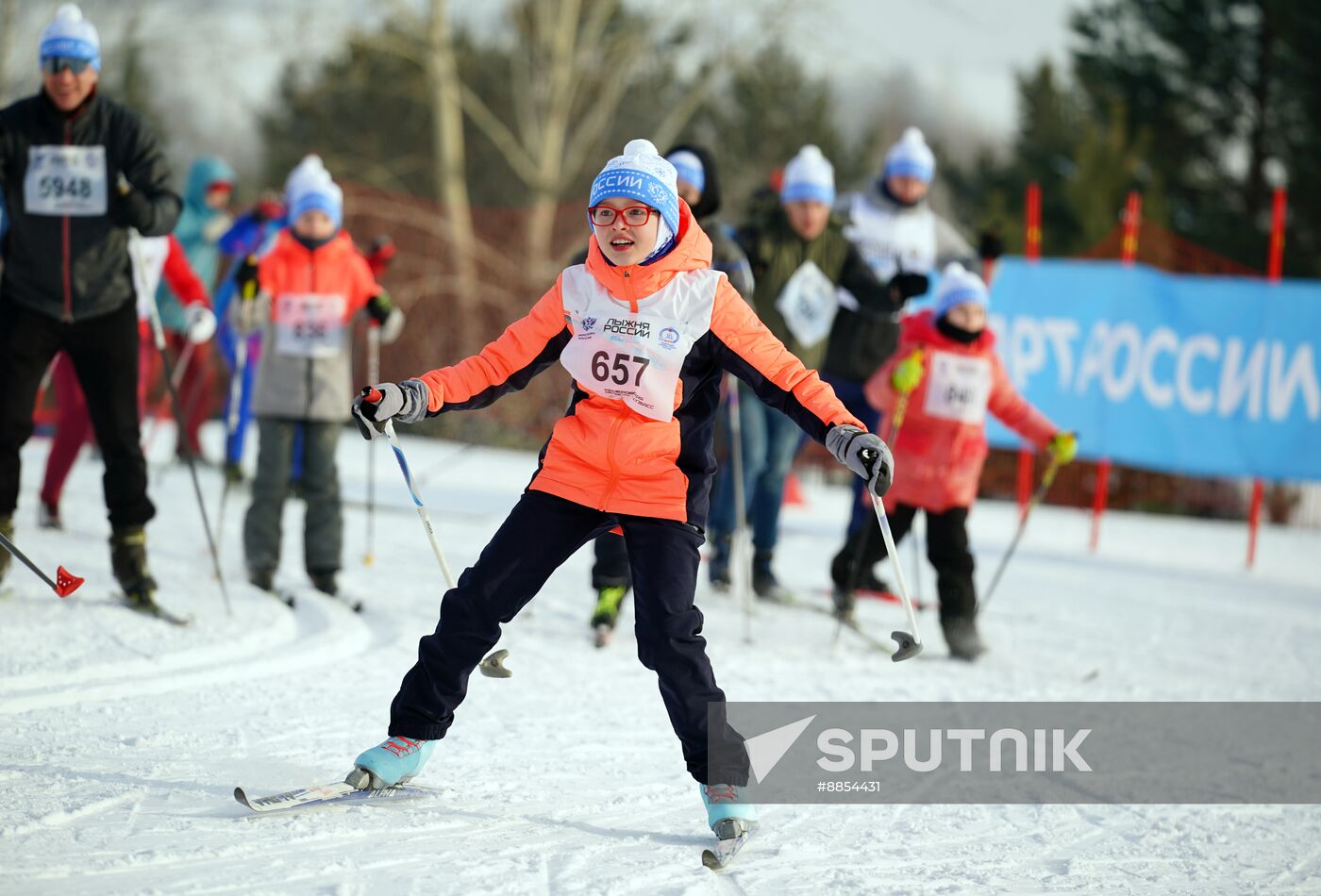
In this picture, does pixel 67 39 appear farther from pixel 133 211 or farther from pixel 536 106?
pixel 536 106

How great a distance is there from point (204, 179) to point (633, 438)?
7.17 m

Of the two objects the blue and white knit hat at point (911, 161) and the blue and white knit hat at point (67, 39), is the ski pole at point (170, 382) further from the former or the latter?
the blue and white knit hat at point (911, 161)

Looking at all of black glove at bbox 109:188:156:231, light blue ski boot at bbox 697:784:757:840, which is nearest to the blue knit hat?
light blue ski boot at bbox 697:784:757:840

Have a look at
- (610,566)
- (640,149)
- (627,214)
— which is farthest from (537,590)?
(610,566)

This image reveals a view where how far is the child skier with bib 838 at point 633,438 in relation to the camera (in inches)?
137

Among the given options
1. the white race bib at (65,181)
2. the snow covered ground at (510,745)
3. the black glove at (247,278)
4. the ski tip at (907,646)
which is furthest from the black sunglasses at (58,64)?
the ski tip at (907,646)

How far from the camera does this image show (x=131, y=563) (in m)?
5.43

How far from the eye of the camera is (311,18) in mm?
16797

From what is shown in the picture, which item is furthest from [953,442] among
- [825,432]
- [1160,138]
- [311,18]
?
[1160,138]

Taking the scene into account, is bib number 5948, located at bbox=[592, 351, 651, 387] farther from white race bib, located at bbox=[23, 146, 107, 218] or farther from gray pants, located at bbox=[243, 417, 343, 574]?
gray pants, located at bbox=[243, 417, 343, 574]

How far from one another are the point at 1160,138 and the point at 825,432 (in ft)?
64.2

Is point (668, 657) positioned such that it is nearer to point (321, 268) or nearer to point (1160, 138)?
point (321, 268)

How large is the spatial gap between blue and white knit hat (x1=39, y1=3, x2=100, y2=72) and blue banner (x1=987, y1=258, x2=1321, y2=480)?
22.4 feet

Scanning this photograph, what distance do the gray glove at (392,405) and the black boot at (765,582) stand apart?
3.81m
